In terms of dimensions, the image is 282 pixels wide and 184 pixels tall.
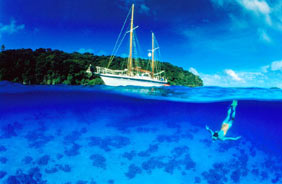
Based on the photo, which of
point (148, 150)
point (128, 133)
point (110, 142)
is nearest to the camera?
point (148, 150)

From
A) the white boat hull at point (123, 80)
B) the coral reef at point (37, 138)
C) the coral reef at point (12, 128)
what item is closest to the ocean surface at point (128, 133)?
the coral reef at point (37, 138)

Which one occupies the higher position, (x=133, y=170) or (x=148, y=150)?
(x=133, y=170)

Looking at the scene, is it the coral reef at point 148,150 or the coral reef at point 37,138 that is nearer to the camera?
the coral reef at point 37,138

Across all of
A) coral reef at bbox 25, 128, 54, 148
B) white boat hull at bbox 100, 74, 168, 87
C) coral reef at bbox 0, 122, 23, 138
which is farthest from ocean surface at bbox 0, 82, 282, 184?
white boat hull at bbox 100, 74, 168, 87

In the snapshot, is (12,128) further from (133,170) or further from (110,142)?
(133,170)

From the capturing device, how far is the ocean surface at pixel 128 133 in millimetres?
16188

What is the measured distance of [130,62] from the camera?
86.9ft

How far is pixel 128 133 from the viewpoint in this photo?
25812 millimetres

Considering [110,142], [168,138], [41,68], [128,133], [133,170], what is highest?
[41,68]

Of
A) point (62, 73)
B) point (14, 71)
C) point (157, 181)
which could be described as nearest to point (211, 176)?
point (157, 181)

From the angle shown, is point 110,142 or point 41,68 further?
point 41,68

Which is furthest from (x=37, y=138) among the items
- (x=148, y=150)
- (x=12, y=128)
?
(x=148, y=150)

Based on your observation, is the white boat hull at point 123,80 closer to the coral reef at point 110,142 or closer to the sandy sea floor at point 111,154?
the sandy sea floor at point 111,154

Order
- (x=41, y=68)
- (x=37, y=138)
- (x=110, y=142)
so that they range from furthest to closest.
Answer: (x=41, y=68) → (x=110, y=142) → (x=37, y=138)
